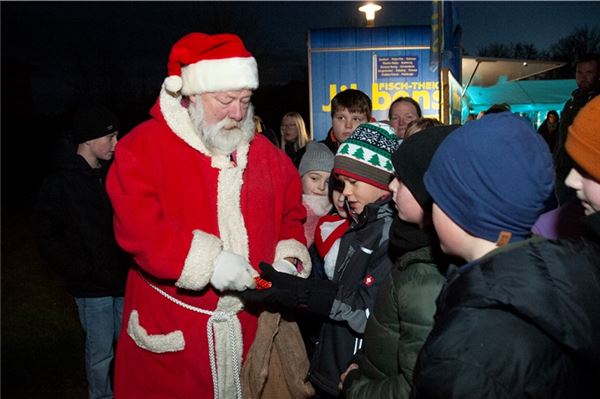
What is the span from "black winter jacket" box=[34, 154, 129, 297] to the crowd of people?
2cm

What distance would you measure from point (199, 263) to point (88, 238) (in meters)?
1.72

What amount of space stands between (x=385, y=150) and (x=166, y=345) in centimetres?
137

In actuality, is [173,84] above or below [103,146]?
above

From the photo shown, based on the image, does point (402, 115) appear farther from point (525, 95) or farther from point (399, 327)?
point (525, 95)

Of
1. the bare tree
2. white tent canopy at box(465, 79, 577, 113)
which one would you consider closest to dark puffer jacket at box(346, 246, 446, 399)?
white tent canopy at box(465, 79, 577, 113)

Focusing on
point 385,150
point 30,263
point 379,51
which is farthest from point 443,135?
point 30,263

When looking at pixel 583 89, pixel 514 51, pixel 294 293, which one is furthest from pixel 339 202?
pixel 514 51

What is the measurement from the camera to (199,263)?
2111 millimetres

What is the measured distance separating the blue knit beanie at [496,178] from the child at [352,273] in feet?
3.08

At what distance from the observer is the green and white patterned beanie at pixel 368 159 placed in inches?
102

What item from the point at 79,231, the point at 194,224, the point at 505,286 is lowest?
the point at 79,231

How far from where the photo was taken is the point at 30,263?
9.33m

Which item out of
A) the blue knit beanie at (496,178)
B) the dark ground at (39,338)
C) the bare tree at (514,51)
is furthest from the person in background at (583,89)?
the bare tree at (514,51)

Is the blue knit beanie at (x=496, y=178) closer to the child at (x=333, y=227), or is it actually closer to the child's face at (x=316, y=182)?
the child at (x=333, y=227)
